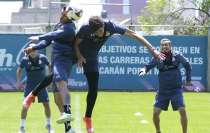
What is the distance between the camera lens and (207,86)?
3309 cm

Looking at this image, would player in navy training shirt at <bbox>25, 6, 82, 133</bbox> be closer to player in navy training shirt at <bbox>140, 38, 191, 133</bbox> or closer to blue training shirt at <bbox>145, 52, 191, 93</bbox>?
player in navy training shirt at <bbox>140, 38, 191, 133</bbox>

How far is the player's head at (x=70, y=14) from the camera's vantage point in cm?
1213

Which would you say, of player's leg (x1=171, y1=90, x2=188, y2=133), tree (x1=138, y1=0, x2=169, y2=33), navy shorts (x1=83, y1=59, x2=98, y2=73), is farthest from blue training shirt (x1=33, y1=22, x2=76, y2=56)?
tree (x1=138, y1=0, x2=169, y2=33)

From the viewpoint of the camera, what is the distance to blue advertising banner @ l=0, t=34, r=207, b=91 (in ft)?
108

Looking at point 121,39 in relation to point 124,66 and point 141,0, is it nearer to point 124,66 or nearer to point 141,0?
point 124,66

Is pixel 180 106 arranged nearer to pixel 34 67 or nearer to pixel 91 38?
pixel 91 38

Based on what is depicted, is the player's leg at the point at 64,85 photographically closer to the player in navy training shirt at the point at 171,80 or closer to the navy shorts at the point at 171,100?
the player in navy training shirt at the point at 171,80

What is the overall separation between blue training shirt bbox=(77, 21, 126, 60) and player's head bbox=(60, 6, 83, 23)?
0.24 meters

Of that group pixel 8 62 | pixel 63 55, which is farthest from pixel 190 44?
pixel 63 55

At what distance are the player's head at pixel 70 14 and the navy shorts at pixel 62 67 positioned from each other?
0.70 meters

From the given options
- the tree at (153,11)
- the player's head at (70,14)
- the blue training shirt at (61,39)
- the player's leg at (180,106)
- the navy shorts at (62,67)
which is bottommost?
the tree at (153,11)

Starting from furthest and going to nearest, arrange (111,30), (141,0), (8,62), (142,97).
Answer: 1. (141,0)
2. (8,62)
3. (142,97)
4. (111,30)

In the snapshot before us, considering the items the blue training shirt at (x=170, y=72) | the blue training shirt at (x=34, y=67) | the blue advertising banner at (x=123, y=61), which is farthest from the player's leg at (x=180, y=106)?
the blue advertising banner at (x=123, y=61)

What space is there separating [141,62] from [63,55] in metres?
20.6
